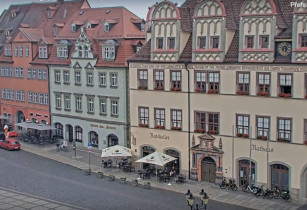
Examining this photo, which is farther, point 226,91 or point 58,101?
point 58,101

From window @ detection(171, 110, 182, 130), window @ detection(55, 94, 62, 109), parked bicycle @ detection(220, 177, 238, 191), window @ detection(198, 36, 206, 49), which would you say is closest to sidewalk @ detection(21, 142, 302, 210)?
parked bicycle @ detection(220, 177, 238, 191)

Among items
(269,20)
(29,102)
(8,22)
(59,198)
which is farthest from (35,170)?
(8,22)

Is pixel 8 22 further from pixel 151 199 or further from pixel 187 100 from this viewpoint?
pixel 151 199

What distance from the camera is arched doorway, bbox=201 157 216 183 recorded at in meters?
41.5

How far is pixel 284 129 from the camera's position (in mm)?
37281

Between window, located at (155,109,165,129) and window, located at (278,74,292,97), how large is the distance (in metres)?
10.3

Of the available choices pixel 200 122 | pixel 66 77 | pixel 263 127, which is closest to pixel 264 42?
pixel 263 127

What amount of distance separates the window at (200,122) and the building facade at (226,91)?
60 mm

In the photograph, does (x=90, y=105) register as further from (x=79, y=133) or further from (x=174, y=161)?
(x=174, y=161)

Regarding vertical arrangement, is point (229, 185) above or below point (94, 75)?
below

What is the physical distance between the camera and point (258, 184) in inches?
1527

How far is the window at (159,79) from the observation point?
43.6 meters

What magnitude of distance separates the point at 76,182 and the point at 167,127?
27.1ft

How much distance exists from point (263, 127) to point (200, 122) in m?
5.32
